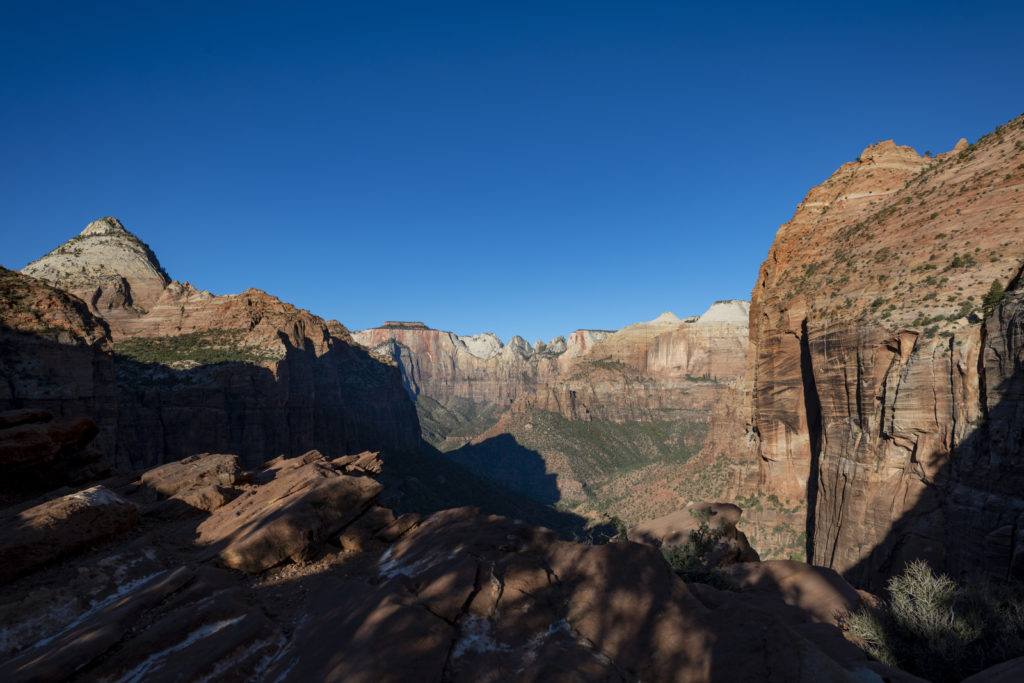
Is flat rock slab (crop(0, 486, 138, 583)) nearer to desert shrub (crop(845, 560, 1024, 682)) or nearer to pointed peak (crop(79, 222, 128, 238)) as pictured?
desert shrub (crop(845, 560, 1024, 682))

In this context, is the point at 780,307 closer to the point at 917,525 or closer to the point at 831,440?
the point at 831,440

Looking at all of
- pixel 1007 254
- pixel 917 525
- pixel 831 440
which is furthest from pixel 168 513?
pixel 1007 254

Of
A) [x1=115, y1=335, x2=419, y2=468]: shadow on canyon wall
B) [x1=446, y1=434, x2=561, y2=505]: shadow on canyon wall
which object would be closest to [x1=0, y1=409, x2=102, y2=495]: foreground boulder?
[x1=115, y1=335, x2=419, y2=468]: shadow on canyon wall

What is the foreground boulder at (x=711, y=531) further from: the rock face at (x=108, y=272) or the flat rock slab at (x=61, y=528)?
the rock face at (x=108, y=272)

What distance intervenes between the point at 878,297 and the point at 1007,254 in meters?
5.90

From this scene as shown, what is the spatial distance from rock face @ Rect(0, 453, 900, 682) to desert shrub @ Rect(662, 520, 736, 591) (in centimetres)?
232

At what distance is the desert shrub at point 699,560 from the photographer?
15.1 m

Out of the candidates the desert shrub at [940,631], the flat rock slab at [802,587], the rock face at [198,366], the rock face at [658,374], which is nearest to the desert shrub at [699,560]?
the flat rock slab at [802,587]

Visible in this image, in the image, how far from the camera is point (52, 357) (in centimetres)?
3066

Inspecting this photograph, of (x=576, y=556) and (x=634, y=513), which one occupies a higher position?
(x=576, y=556)

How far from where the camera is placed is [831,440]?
30.4m

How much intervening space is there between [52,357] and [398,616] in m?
38.0

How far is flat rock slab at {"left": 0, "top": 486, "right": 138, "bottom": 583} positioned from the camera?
11062 millimetres

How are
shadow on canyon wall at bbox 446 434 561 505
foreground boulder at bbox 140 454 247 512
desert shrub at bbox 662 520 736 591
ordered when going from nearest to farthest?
desert shrub at bbox 662 520 736 591
foreground boulder at bbox 140 454 247 512
shadow on canyon wall at bbox 446 434 561 505
